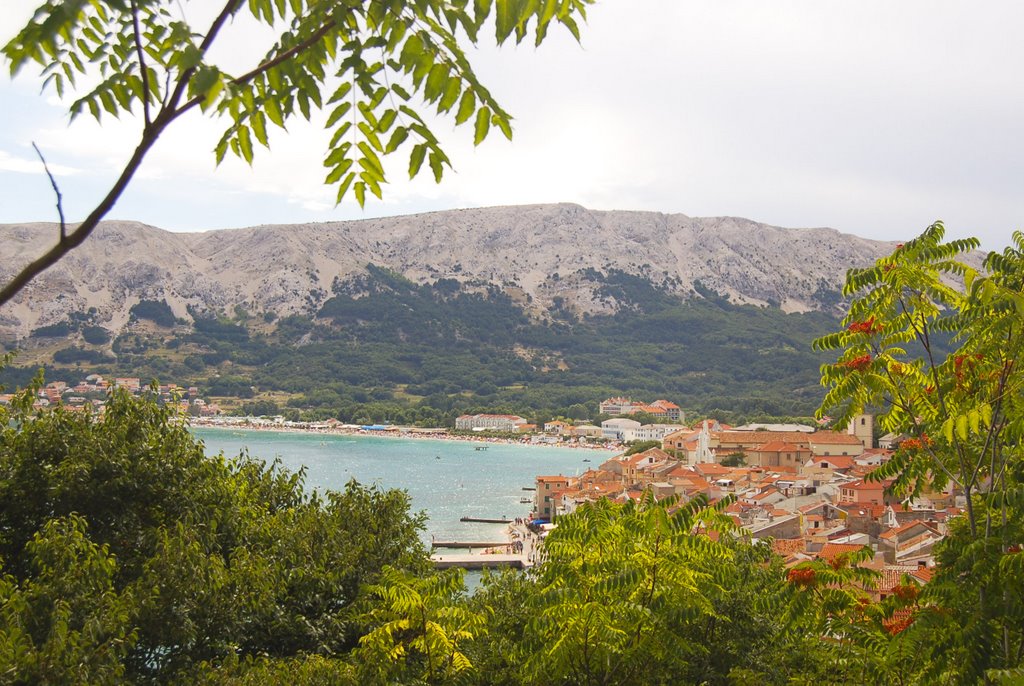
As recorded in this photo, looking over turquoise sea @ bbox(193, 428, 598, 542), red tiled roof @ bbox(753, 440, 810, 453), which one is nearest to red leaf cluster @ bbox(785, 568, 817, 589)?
turquoise sea @ bbox(193, 428, 598, 542)

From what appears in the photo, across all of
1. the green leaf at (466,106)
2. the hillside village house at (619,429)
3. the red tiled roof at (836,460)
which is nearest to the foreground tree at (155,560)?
the green leaf at (466,106)

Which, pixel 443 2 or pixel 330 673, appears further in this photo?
pixel 330 673

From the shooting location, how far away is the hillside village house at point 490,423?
355 ft

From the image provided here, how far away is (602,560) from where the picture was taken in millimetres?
6547

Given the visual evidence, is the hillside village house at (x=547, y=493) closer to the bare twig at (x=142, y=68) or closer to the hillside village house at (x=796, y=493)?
the hillside village house at (x=796, y=493)

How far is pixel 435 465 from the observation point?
77.1 metres

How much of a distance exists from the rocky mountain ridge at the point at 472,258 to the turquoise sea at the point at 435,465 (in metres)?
64.9

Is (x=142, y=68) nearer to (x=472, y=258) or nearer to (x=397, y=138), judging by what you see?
(x=397, y=138)

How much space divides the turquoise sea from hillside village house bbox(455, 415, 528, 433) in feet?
26.7

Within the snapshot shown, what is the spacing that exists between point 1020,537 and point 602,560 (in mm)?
3212

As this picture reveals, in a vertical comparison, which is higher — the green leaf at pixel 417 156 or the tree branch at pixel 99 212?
the green leaf at pixel 417 156

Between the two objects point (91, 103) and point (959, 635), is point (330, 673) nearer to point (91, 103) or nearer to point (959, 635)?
point (959, 635)

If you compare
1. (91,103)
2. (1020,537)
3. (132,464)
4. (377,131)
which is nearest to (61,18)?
(91,103)

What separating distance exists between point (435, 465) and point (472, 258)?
104 m
